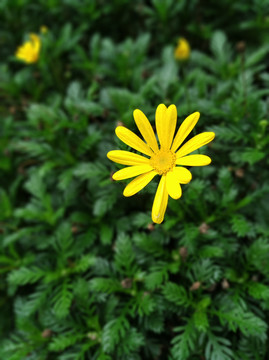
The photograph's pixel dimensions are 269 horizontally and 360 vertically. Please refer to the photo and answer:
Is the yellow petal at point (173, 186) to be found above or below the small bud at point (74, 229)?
below

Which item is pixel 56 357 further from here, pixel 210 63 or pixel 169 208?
pixel 210 63

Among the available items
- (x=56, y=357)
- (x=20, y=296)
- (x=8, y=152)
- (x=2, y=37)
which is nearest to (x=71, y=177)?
(x=8, y=152)

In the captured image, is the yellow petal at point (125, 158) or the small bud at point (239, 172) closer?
the yellow petal at point (125, 158)

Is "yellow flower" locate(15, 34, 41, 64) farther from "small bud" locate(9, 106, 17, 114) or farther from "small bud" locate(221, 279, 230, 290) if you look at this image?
"small bud" locate(221, 279, 230, 290)

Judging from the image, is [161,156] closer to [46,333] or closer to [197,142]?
[197,142]

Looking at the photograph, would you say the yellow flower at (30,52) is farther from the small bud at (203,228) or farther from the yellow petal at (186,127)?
the small bud at (203,228)

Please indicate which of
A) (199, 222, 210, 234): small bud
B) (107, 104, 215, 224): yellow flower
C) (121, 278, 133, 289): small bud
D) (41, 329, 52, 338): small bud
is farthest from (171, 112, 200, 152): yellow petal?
(41, 329, 52, 338): small bud

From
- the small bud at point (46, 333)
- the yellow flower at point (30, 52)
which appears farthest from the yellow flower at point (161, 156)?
the yellow flower at point (30, 52)
